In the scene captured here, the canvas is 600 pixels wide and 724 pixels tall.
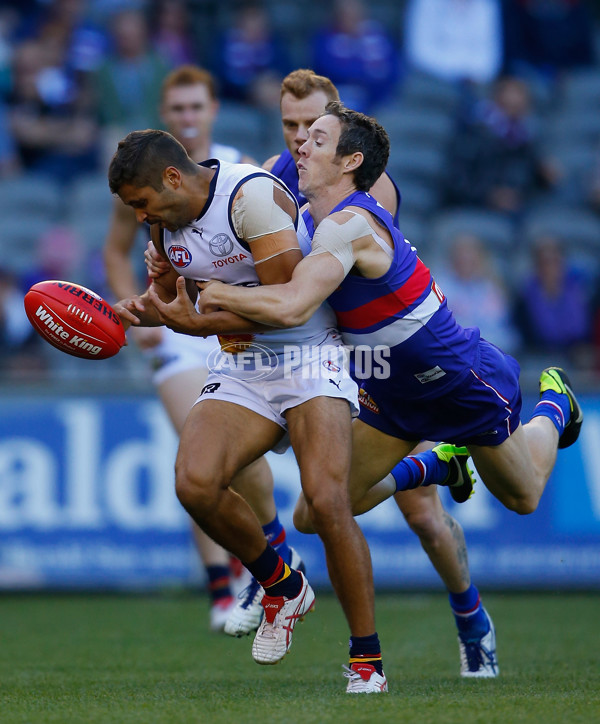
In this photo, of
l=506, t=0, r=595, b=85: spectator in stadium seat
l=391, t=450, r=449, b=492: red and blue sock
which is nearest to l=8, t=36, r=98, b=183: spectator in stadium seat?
l=506, t=0, r=595, b=85: spectator in stadium seat

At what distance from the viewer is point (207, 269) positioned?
507 cm

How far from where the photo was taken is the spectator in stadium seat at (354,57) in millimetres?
12586

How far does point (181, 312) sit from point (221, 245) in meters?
0.39

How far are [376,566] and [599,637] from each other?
259 centimetres

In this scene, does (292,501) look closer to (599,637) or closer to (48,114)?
(599,637)

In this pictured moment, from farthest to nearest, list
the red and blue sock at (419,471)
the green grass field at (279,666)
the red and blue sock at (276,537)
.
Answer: the red and blue sock at (276,537) < the red and blue sock at (419,471) < the green grass field at (279,666)

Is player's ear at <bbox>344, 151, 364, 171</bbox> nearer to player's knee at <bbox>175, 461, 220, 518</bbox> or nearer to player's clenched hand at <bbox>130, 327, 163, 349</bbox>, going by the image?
player's knee at <bbox>175, 461, 220, 518</bbox>

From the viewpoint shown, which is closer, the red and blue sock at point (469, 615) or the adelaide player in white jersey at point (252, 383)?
the adelaide player in white jersey at point (252, 383)

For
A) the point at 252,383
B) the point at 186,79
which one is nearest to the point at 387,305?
the point at 252,383

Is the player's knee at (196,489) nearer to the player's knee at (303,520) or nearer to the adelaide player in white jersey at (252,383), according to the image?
the adelaide player in white jersey at (252,383)

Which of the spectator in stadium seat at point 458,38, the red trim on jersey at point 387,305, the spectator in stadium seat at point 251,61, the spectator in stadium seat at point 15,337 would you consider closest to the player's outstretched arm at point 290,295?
the red trim on jersey at point 387,305

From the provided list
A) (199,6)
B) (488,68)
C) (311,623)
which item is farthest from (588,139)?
(311,623)

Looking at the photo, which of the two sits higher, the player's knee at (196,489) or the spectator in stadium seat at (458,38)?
the spectator in stadium seat at (458,38)

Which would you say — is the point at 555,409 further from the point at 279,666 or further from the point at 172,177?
the point at 172,177
